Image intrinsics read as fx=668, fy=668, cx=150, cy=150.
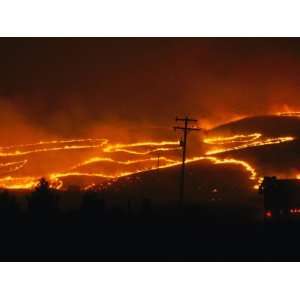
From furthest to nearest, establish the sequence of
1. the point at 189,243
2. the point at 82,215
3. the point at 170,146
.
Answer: the point at 170,146 < the point at 82,215 < the point at 189,243

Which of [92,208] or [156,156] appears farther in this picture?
[156,156]

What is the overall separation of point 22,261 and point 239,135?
76819 millimetres

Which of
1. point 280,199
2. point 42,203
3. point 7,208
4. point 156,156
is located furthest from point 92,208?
point 156,156

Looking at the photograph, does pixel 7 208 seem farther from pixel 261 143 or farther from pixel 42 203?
pixel 261 143

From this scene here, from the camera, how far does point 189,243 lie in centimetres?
2636

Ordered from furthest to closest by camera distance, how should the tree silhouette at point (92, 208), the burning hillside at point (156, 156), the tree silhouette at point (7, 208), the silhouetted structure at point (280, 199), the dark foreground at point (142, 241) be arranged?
the burning hillside at point (156, 156) < the silhouetted structure at point (280, 199) < the tree silhouette at point (92, 208) < the tree silhouette at point (7, 208) < the dark foreground at point (142, 241)

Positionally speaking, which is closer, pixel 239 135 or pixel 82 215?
pixel 82 215

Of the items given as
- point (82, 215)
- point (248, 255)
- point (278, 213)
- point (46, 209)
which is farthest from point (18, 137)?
point (248, 255)

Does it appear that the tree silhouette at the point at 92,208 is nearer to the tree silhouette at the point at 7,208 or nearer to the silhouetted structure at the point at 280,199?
the tree silhouette at the point at 7,208

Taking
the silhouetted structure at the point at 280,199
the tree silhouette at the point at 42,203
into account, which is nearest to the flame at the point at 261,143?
the tree silhouette at the point at 42,203

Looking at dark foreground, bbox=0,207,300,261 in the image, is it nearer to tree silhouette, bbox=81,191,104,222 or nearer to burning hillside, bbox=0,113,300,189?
tree silhouette, bbox=81,191,104,222

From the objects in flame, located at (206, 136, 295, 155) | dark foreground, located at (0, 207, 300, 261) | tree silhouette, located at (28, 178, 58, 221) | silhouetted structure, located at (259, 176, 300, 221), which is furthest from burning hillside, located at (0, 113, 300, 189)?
dark foreground, located at (0, 207, 300, 261)

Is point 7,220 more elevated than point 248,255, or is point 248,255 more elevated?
point 7,220

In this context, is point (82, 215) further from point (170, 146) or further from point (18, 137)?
point (170, 146)
